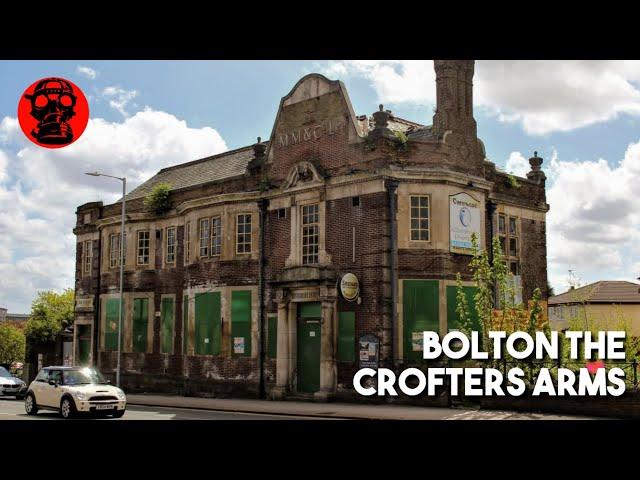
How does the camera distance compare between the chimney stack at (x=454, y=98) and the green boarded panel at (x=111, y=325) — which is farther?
the green boarded panel at (x=111, y=325)

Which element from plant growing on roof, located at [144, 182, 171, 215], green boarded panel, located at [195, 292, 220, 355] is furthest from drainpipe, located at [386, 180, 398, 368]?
plant growing on roof, located at [144, 182, 171, 215]

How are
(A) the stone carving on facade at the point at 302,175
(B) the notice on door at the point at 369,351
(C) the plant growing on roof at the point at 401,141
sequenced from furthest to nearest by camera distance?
(A) the stone carving on facade at the point at 302,175 < (C) the plant growing on roof at the point at 401,141 < (B) the notice on door at the point at 369,351

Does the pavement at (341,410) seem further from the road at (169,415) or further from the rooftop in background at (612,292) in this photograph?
the rooftop in background at (612,292)

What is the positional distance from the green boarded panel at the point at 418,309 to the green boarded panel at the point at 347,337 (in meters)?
1.77

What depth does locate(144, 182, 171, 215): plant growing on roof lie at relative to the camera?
3462 centimetres

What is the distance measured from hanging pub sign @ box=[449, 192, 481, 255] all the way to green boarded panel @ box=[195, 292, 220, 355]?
10199 mm

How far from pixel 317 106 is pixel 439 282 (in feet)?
25.6

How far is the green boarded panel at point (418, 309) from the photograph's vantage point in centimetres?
2417

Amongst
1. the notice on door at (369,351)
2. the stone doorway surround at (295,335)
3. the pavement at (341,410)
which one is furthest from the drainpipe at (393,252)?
the pavement at (341,410)

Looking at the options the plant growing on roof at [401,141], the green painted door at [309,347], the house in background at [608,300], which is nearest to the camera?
the plant growing on roof at [401,141]

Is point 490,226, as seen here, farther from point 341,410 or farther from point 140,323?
point 140,323

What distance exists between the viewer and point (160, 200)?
114ft

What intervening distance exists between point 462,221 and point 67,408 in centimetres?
1372

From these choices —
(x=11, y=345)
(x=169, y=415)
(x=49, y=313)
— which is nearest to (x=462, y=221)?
(x=169, y=415)
